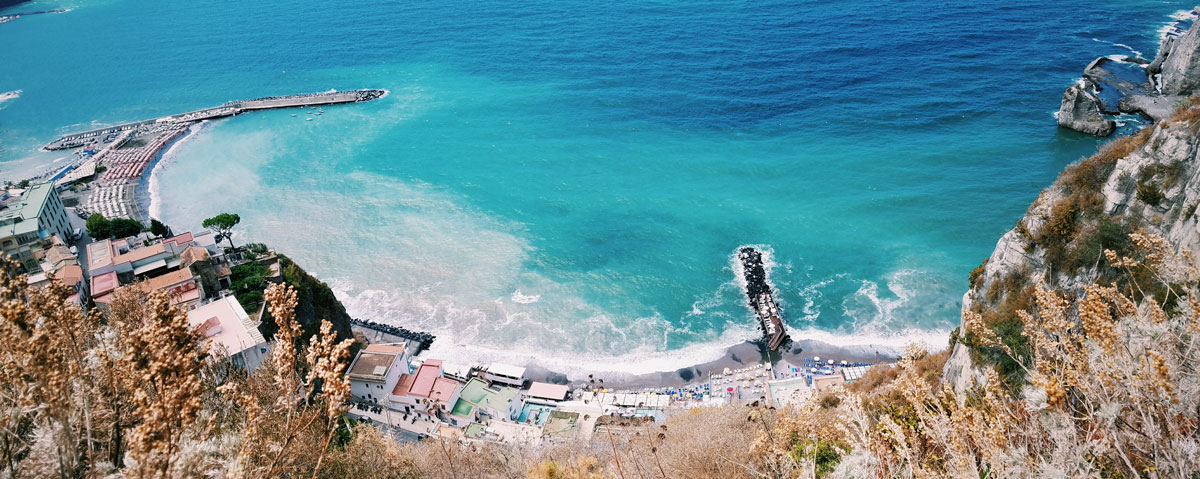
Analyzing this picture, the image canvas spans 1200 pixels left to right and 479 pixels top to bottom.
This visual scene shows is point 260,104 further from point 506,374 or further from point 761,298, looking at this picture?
point 761,298

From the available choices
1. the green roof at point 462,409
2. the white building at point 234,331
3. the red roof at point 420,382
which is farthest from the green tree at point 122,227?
the green roof at point 462,409

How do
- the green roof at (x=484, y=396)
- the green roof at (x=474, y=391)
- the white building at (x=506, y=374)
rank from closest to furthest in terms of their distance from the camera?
1. the green roof at (x=484, y=396)
2. the green roof at (x=474, y=391)
3. the white building at (x=506, y=374)

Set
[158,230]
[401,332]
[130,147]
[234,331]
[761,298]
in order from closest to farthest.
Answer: [234,331] → [761,298] → [401,332] → [158,230] → [130,147]

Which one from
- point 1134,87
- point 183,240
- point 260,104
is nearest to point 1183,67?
Result: point 1134,87

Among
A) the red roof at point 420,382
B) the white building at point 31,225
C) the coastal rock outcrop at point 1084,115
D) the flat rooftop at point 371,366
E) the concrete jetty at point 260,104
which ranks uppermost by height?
the concrete jetty at point 260,104

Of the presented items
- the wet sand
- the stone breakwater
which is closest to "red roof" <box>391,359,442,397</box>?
the wet sand

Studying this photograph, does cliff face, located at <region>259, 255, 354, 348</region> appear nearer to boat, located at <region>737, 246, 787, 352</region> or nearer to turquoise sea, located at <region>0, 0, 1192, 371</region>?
turquoise sea, located at <region>0, 0, 1192, 371</region>

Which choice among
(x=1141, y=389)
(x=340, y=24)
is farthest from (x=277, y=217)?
(x=340, y=24)

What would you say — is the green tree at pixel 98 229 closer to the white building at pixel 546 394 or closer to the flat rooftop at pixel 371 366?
the flat rooftop at pixel 371 366
